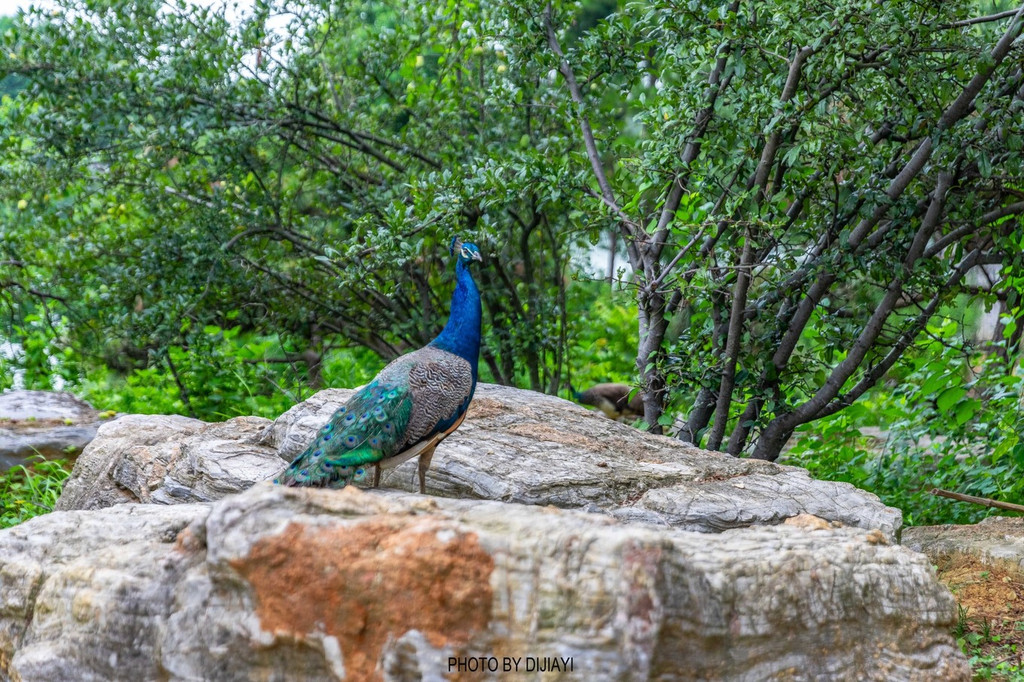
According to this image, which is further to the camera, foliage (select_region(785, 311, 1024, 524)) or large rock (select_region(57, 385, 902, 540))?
foliage (select_region(785, 311, 1024, 524))

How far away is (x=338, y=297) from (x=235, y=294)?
74cm

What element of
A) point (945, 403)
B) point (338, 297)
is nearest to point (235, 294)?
point (338, 297)

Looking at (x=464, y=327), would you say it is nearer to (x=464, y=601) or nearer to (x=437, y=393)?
(x=437, y=393)

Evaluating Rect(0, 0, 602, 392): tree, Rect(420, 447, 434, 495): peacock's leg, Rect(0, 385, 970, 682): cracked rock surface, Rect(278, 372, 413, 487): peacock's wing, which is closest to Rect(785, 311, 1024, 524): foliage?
Rect(0, 0, 602, 392): tree

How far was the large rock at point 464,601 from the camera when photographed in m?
2.83

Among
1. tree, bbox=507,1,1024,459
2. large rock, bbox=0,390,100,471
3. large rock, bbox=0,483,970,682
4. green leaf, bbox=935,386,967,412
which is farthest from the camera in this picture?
large rock, bbox=0,390,100,471

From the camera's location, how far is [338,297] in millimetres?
7746

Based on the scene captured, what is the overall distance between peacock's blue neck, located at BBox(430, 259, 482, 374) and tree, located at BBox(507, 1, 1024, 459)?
1103 mm

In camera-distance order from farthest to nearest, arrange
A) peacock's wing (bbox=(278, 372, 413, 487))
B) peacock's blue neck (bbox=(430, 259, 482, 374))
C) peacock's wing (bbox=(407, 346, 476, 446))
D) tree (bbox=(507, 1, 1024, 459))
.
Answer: tree (bbox=(507, 1, 1024, 459))
peacock's blue neck (bbox=(430, 259, 482, 374))
peacock's wing (bbox=(407, 346, 476, 446))
peacock's wing (bbox=(278, 372, 413, 487))

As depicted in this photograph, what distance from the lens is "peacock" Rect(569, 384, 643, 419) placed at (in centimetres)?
947

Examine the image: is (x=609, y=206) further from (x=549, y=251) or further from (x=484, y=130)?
(x=549, y=251)

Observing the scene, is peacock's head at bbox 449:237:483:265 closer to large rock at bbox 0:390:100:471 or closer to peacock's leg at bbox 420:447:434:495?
peacock's leg at bbox 420:447:434:495

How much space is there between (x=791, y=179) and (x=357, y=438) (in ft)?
9.08

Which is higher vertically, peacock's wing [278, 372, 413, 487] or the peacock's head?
the peacock's head
